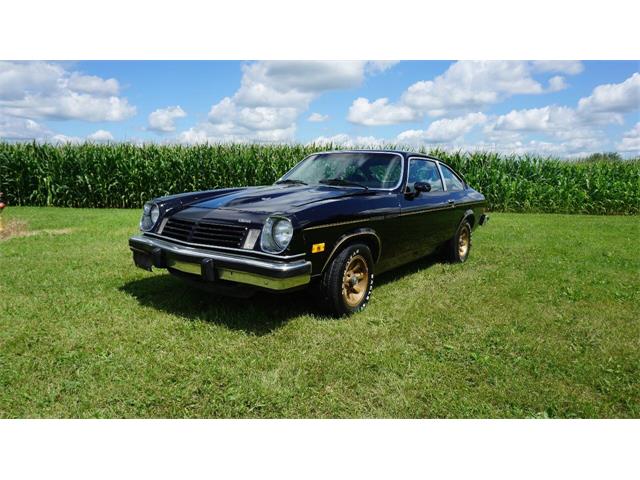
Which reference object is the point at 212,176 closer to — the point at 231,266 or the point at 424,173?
the point at 424,173

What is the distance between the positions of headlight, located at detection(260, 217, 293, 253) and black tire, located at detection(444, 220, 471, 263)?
11.9ft

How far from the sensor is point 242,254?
3.79 m

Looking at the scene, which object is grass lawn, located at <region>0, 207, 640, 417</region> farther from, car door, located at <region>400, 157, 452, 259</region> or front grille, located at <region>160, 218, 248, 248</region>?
front grille, located at <region>160, 218, 248, 248</region>

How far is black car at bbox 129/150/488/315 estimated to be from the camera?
373cm

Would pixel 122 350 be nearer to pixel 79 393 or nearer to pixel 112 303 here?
pixel 79 393

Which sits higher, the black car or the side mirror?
the side mirror

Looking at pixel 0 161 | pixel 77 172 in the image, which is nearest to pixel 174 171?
pixel 77 172

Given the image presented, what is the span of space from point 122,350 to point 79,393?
0.61m

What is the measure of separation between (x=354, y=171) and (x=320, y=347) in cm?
233

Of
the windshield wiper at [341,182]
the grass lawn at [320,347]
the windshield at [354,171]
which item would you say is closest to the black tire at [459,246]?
the grass lawn at [320,347]

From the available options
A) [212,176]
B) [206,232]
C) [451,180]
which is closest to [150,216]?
[206,232]

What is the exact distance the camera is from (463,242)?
23.0ft

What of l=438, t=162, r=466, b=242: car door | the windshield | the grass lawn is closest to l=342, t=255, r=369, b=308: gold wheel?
the grass lawn

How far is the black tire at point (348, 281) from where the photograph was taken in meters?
4.08
